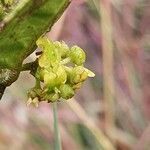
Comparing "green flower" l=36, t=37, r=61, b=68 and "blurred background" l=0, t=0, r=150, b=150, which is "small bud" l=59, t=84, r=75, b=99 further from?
"blurred background" l=0, t=0, r=150, b=150

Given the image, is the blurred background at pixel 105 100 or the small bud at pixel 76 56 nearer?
the small bud at pixel 76 56

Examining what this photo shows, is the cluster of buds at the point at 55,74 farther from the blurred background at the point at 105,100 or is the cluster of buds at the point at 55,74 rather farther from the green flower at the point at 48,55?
the blurred background at the point at 105,100

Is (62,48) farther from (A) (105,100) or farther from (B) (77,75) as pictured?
(A) (105,100)

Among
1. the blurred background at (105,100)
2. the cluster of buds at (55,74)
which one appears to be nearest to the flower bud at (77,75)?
the cluster of buds at (55,74)

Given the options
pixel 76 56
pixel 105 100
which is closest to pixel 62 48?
pixel 76 56

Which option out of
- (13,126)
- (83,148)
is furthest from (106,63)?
(13,126)

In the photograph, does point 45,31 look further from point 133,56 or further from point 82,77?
point 133,56
